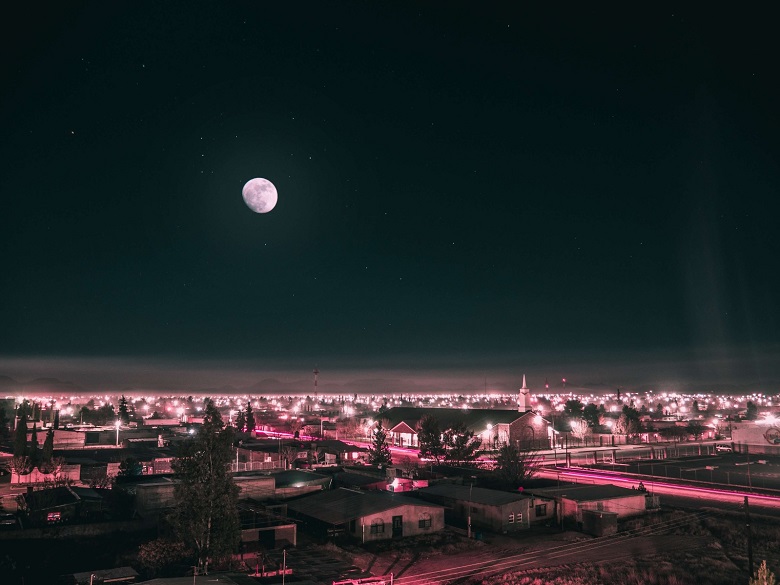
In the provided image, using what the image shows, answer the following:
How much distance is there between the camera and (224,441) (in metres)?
22.1

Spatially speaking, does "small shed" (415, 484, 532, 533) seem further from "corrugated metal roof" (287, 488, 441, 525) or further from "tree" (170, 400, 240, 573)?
"tree" (170, 400, 240, 573)

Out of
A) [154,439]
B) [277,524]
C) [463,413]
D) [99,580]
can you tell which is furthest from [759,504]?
[154,439]

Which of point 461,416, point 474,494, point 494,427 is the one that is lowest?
point 474,494

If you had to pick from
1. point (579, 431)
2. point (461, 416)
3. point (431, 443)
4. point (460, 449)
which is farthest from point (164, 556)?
point (579, 431)

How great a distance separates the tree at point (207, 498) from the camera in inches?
832

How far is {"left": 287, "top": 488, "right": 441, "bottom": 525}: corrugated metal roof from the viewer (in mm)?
28562

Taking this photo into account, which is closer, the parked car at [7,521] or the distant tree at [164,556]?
the distant tree at [164,556]

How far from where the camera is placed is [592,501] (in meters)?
31.9

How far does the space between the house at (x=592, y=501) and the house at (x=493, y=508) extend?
2.60 ft

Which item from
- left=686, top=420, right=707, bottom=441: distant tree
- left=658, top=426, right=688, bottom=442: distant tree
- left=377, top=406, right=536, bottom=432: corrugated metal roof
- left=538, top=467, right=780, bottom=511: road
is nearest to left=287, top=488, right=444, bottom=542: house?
left=538, top=467, right=780, bottom=511: road

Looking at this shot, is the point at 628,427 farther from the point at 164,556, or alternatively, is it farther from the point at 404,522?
the point at 164,556

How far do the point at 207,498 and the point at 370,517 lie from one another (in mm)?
9621

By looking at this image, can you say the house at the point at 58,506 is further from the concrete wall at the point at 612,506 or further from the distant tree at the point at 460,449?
the distant tree at the point at 460,449

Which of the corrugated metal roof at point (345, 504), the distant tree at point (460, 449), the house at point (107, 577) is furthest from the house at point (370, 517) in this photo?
the distant tree at point (460, 449)
